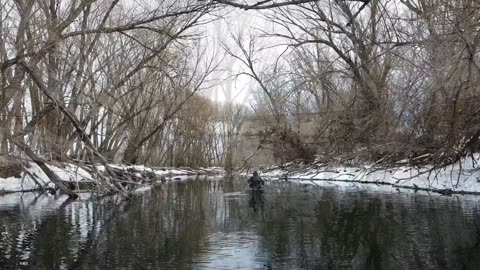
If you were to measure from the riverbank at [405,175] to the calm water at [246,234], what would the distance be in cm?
167

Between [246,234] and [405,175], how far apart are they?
440 inches

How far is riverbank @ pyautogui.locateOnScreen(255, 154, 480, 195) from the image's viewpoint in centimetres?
1547

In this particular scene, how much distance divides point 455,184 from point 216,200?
718 cm

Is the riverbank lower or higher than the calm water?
higher

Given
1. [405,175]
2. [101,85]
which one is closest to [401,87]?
[405,175]

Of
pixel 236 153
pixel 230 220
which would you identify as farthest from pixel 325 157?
pixel 236 153

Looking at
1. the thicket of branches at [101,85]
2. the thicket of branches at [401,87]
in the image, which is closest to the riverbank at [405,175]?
the thicket of branches at [401,87]

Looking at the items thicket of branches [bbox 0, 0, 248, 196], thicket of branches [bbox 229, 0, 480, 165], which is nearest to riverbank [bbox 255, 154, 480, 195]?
thicket of branches [bbox 229, 0, 480, 165]

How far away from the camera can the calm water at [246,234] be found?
6.98 m

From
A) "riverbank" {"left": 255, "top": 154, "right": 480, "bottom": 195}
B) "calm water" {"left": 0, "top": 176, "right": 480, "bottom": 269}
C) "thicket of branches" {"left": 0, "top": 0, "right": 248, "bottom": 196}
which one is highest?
"thicket of branches" {"left": 0, "top": 0, "right": 248, "bottom": 196}

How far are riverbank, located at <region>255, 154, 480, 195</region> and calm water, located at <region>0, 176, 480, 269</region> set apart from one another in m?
1.67

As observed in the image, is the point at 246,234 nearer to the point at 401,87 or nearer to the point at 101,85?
the point at 401,87

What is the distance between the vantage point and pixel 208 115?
134ft

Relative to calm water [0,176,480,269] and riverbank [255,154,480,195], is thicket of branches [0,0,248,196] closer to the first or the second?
calm water [0,176,480,269]
